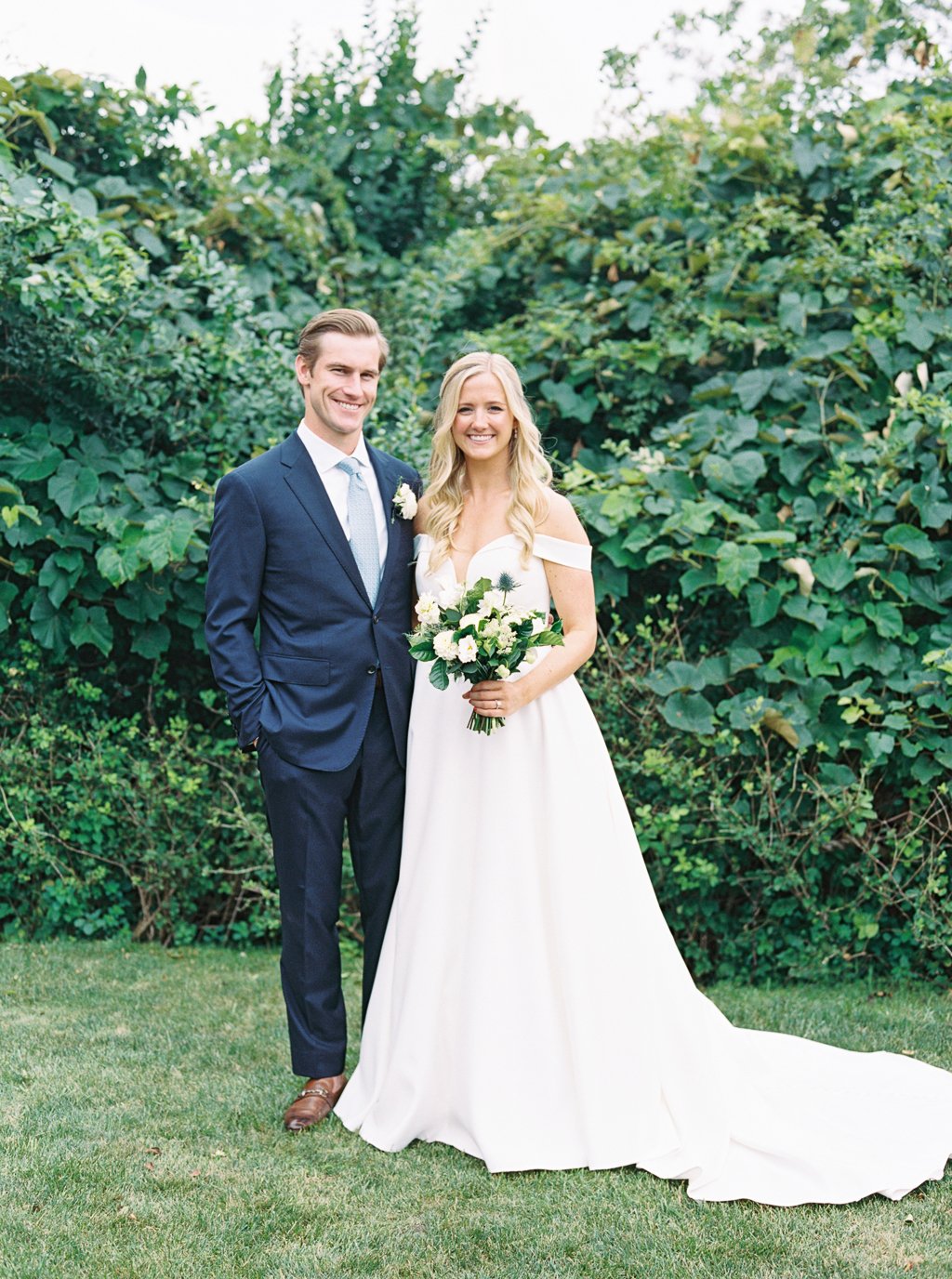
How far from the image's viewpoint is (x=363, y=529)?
3672mm

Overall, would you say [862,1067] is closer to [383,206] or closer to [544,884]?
[544,884]

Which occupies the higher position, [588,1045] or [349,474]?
[349,474]

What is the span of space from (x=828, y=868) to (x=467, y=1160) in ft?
7.59

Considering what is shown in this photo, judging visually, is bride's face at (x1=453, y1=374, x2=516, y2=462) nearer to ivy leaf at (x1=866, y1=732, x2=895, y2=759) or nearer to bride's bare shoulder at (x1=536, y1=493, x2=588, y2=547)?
bride's bare shoulder at (x1=536, y1=493, x2=588, y2=547)

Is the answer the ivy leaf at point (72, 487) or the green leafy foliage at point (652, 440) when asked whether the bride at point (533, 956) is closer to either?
the green leafy foliage at point (652, 440)

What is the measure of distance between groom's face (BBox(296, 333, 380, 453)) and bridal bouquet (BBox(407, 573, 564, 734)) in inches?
25.5

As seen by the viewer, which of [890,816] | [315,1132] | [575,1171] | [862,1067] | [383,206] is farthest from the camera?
[383,206]

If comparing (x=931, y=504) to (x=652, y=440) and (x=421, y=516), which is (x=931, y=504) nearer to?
(x=652, y=440)

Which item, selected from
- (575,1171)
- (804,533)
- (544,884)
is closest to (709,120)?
(804,533)

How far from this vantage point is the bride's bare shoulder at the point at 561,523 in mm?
3623

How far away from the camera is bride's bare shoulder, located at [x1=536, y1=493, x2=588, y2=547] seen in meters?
3.62

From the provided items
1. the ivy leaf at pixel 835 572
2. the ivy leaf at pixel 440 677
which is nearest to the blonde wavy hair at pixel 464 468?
the ivy leaf at pixel 440 677

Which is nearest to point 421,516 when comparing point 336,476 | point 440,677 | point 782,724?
point 336,476

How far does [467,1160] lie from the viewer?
3373 millimetres
